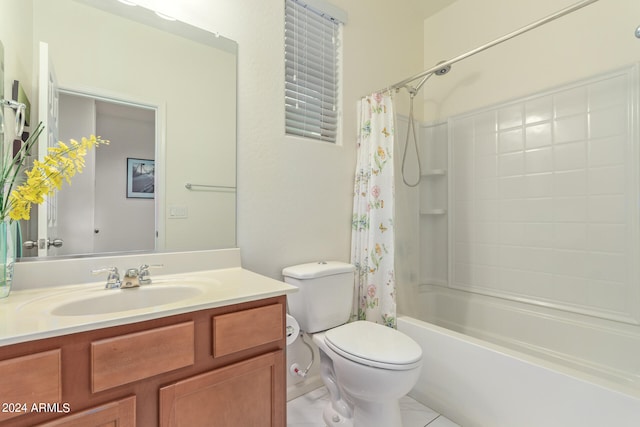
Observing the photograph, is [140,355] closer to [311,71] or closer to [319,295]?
[319,295]

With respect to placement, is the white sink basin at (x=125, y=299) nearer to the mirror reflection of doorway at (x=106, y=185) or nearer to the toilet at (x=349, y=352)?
the mirror reflection of doorway at (x=106, y=185)

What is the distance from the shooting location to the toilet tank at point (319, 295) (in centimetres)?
153

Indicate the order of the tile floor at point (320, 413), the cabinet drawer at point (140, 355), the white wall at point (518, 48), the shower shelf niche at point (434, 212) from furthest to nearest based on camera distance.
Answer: the shower shelf niche at point (434, 212), the white wall at point (518, 48), the tile floor at point (320, 413), the cabinet drawer at point (140, 355)

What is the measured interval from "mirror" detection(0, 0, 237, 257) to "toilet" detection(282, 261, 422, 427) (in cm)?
50

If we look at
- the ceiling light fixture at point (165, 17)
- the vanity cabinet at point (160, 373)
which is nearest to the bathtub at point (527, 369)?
the vanity cabinet at point (160, 373)

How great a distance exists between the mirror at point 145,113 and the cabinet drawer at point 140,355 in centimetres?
60

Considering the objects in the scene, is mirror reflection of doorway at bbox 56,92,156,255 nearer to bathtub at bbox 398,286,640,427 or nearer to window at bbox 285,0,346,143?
window at bbox 285,0,346,143

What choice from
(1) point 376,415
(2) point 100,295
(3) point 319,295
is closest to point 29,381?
(2) point 100,295

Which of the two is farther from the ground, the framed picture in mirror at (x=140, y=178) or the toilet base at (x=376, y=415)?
the framed picture in mirror at (x=140, y=178)

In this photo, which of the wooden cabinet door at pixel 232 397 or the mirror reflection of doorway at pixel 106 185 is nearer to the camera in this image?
the wooden cabinet door at pixel 232 397

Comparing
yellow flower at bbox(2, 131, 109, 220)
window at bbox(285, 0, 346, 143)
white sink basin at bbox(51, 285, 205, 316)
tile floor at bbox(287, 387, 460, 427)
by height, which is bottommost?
tile floor at bbox(287, 387, 460, 427)

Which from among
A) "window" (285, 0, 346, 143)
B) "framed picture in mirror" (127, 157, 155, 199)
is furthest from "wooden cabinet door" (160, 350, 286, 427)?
"window" (285, 0, 346, 143)

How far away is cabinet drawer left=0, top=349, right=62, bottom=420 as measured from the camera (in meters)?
0.64

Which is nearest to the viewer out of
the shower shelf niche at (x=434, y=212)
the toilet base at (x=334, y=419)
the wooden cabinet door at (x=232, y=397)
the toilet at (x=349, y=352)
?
the wooden cabinet door at (x=232, y=397)
